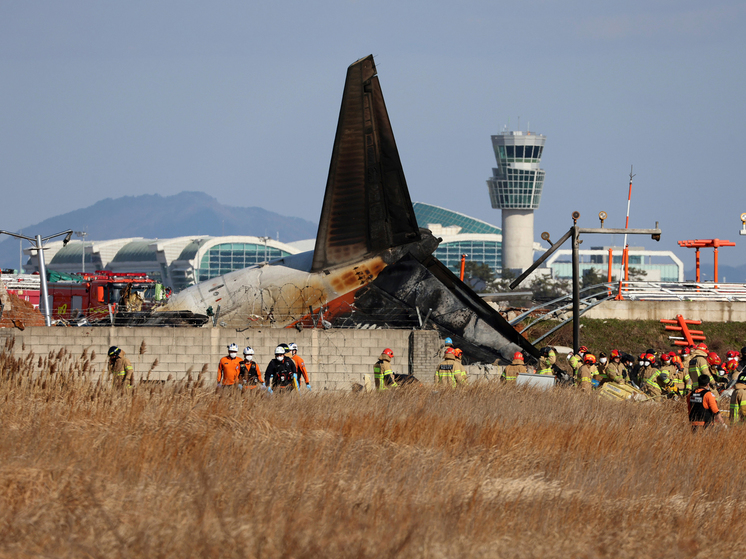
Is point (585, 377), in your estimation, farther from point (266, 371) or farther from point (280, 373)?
point (266, 371)

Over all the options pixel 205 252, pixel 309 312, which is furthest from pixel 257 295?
pixel 205 252

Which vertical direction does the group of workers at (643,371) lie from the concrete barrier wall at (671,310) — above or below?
below

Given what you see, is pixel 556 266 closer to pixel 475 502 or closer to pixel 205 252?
pixel 205 252

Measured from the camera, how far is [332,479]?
8422 mm

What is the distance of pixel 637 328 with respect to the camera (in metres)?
33.7

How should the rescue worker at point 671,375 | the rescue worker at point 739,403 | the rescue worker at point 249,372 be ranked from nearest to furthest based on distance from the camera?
the rescue worker at point 739,403 < the rescue worker at point 249,372 < the rescue worker at point 671,375

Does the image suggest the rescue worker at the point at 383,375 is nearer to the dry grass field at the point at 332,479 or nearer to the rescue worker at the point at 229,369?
the rescue worker at the point at 229,369

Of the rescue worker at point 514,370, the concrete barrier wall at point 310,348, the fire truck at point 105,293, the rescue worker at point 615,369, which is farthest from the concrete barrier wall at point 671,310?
the fire truck at point 105,293

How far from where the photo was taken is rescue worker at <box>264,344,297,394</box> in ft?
52.1

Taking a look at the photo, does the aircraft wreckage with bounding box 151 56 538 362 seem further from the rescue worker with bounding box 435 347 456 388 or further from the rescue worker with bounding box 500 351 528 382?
the rescue worker with bounding box 435 347 456 388

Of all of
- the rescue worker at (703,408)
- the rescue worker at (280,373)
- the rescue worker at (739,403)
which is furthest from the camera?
the rescue worker at (280,373)

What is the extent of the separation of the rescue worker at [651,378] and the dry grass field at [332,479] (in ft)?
18.8

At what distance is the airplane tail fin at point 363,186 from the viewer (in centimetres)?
2395

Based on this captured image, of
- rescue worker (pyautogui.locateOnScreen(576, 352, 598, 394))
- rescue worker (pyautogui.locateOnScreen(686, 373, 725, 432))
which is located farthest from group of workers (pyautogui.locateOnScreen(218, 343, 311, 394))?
rescue worker (pyautogui.locateOnScreen(686, 373, 725, 432))
